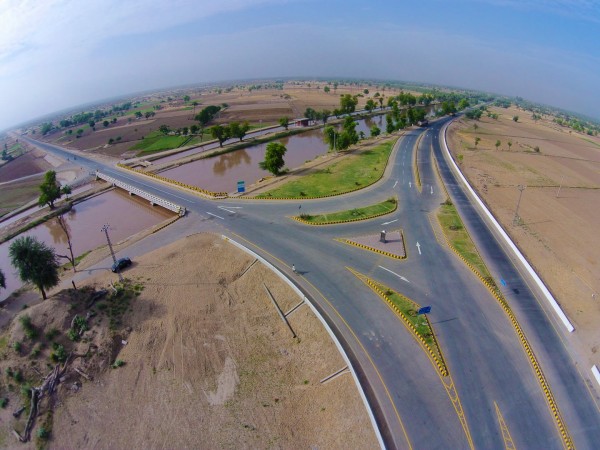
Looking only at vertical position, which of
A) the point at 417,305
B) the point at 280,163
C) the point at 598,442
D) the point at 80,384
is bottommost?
the point at 598,442

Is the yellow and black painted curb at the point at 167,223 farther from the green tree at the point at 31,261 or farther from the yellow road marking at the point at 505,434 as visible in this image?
the yellow road marking at the point at 505,434

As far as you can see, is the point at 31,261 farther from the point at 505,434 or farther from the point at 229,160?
the point at 229,160

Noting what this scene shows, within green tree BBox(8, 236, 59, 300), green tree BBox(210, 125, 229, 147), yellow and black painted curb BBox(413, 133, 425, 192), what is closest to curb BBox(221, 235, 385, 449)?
green tree BBox(8, 236, 59, 300)

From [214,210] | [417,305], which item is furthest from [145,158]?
[417,305]

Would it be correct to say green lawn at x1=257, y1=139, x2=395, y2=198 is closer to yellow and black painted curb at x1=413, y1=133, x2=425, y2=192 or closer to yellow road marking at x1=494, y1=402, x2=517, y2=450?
yellow and black painted curb at x1=413, y1=133, x2=425, y2=192

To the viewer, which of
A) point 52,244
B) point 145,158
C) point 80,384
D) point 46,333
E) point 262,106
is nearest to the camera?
point 80,384

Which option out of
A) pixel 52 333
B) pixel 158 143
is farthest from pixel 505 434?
pixel 158 143

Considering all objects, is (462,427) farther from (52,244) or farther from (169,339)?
(52,244)
